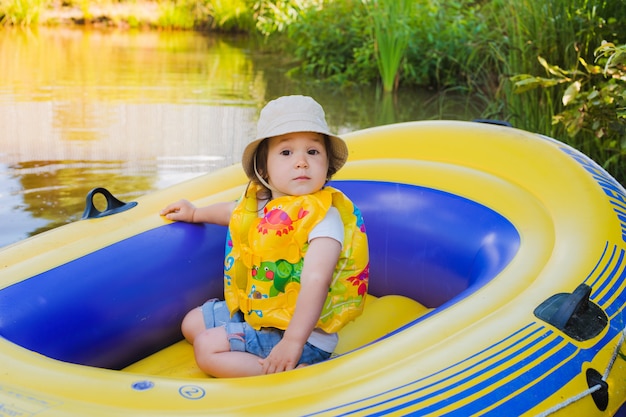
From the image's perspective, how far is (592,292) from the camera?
61.3 inches

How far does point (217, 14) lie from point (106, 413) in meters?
12.0

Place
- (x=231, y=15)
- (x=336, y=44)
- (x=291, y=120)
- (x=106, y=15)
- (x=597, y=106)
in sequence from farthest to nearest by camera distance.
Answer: (x=106, y=15)
(x=231, y=15)
(x=336, y=44)
(x=597, y=106)
(x=291, y=120)

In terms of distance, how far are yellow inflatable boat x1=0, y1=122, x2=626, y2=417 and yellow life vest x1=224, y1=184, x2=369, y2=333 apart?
18cm

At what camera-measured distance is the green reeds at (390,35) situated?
261 inches

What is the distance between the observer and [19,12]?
11938mm

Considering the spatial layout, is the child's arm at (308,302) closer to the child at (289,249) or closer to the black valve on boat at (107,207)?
the child at (289,249)

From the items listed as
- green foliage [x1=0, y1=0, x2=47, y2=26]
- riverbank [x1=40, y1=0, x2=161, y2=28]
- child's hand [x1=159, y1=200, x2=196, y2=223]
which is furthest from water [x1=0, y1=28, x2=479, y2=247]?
riverbank [x1=40, y1=0, x2=161, y2=28]

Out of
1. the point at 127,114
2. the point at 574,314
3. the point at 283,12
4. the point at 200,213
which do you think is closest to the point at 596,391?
the point at 574,314

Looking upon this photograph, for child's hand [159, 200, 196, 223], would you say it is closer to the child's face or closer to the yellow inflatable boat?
the yellow inflatable boat

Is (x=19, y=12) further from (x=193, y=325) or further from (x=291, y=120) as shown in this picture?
(x=291, y=120)

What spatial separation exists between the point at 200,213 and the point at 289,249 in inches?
14.9

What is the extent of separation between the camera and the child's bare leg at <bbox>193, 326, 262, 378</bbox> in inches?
64.8

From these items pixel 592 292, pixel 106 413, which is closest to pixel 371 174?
pixel 592 292

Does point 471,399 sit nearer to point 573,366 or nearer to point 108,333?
point 573,366
